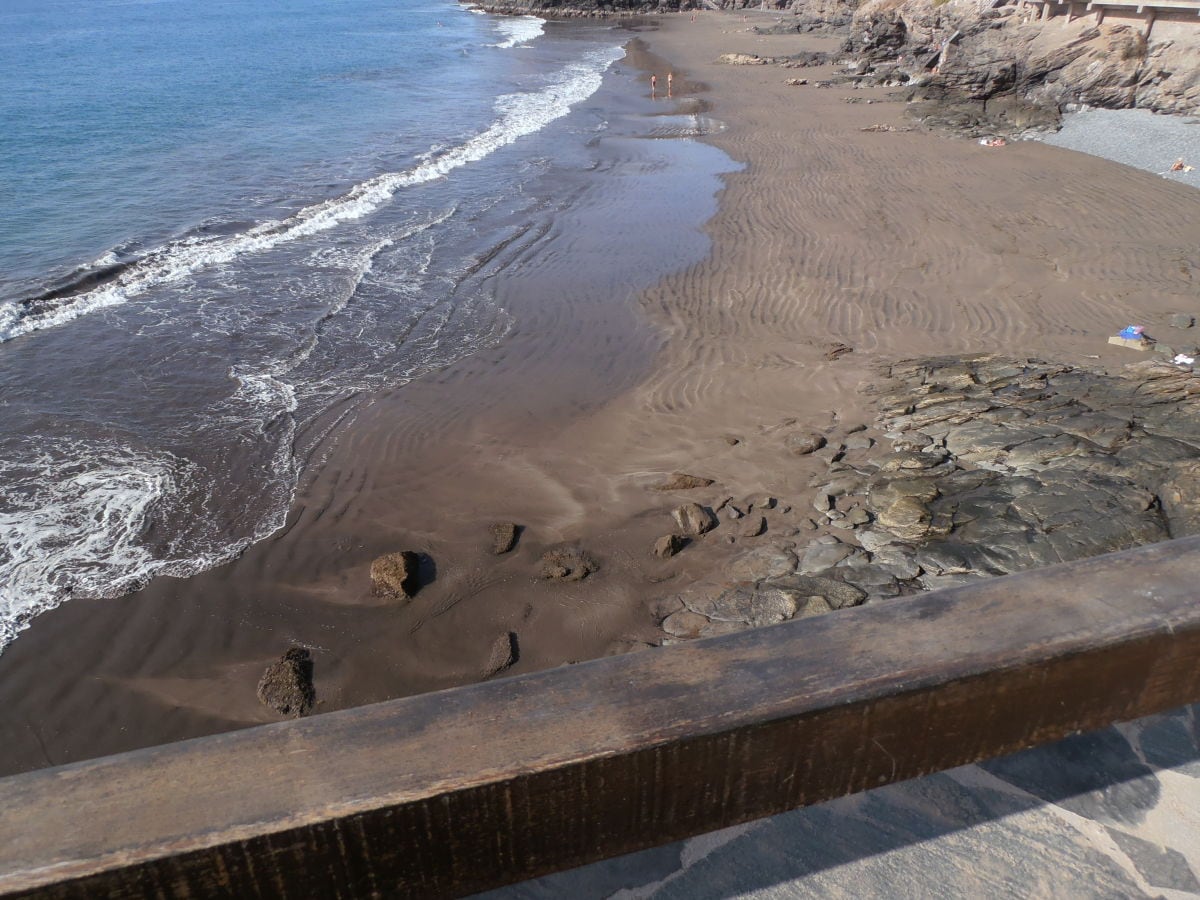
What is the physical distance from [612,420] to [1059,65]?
2279 centimetres

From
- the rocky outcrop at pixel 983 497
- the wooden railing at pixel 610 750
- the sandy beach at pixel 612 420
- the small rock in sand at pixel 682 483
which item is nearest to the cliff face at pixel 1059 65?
the sandy beach at pixel 612 420

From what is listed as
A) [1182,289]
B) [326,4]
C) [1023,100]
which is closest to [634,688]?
[1182,289]

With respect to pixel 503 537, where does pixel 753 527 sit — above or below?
above

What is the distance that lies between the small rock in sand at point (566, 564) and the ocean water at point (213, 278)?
2565 mm

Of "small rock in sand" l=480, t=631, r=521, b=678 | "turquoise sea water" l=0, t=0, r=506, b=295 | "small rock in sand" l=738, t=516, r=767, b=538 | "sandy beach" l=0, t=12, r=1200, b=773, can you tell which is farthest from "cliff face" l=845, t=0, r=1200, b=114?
"small rock in sand" l=480, t=631, r=521, b=678

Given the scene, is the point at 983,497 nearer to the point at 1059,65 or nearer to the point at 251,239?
the point at 251,239

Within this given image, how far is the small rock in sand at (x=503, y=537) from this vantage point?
7047mm

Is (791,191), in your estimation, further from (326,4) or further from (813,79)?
(326,4)

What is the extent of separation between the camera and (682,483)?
Result: 7695 mm

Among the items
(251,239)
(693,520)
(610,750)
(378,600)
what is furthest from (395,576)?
(251,239)

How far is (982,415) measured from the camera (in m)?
7.89

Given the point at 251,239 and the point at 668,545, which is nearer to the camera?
the point at 668,545

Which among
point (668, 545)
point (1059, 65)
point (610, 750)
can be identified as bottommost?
point (668, 545)

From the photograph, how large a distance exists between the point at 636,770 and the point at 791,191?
1702cm
